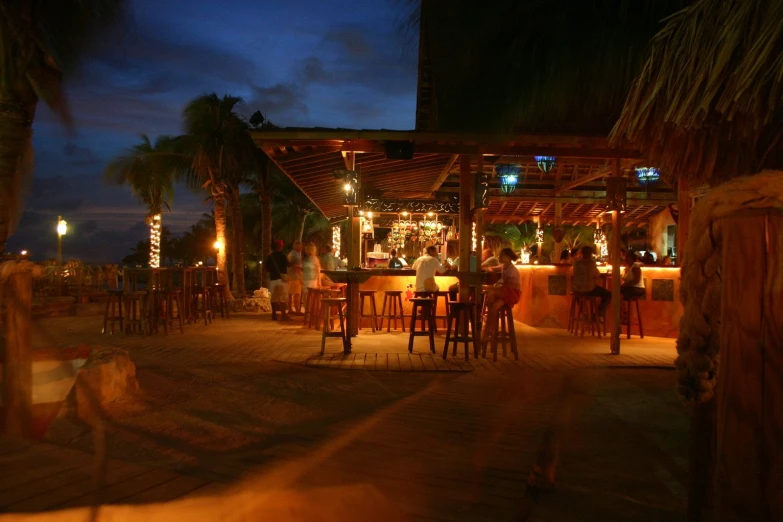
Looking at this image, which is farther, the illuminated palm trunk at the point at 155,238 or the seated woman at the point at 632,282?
the illuminated palm trunk at the point at 155,238

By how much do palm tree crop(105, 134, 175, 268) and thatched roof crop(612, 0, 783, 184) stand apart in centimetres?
1680

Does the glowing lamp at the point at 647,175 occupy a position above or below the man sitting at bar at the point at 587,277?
above

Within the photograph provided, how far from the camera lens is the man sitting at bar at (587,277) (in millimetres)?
10297

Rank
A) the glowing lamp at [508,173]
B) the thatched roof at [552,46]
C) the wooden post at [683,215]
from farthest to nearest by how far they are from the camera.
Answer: the glowing lamp at [508,173] → the wooden post at [683,215] → the thatched roof at [552,46]

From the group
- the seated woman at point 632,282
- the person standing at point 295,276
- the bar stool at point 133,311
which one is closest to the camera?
the seated woman at point 632,282

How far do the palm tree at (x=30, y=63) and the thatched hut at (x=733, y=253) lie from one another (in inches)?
230

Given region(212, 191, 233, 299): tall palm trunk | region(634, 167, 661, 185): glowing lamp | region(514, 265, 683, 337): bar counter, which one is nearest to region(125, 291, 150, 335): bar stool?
region(212, 191, 233, 299): tall palm trunk

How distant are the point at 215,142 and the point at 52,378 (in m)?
13.2

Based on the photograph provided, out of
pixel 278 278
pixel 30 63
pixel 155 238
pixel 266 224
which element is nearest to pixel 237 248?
pixel 266 224

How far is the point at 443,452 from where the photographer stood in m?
4.20

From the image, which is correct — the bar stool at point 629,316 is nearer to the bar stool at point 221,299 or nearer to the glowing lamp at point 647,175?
the glowing lamp at point 647,175

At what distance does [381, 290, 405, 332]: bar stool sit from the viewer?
1119 cm

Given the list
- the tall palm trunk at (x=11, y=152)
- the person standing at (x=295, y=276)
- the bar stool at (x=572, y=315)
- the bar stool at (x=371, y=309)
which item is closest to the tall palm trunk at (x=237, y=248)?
the person standing at (x=295, y=276)

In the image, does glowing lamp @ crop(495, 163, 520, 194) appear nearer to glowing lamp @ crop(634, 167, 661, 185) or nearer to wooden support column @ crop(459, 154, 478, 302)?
glowing lamp @ crop(634, 167, 661, 185)
